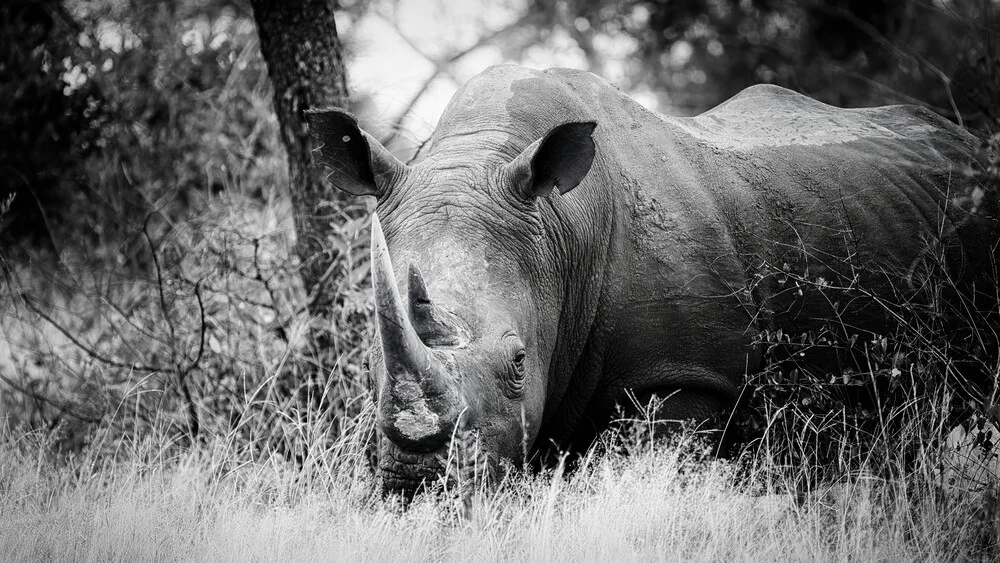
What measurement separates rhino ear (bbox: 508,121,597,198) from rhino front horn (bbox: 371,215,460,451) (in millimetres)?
899

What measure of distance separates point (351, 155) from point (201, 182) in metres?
5.69

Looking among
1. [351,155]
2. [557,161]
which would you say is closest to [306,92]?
[351,155]

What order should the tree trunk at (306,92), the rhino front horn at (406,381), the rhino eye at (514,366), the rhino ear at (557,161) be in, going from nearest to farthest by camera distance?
the rhino front horn at (406,381) → the rhino eye at (514,366) → the rhino ear at (557,161) → the tree trunk at (306,92)

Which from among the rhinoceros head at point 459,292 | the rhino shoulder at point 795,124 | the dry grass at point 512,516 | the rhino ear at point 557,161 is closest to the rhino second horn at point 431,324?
the rhinoceros head at point 459,292

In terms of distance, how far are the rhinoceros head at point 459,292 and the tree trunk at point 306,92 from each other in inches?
67.3

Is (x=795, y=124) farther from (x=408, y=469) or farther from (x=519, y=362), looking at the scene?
(x=408, y=469)

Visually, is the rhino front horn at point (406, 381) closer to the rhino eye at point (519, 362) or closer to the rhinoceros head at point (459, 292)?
the rhinoceros head at point (459, 292)

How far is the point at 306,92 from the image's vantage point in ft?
20.7

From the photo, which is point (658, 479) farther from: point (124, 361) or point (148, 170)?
point (148, 170)

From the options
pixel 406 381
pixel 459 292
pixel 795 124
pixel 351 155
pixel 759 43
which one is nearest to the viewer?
pixel 406 381

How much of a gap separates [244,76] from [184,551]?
7167 mm

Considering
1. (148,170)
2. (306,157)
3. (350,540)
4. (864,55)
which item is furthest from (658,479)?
(864,55)

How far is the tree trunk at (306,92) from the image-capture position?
6297 mm

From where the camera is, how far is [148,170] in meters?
9.59
